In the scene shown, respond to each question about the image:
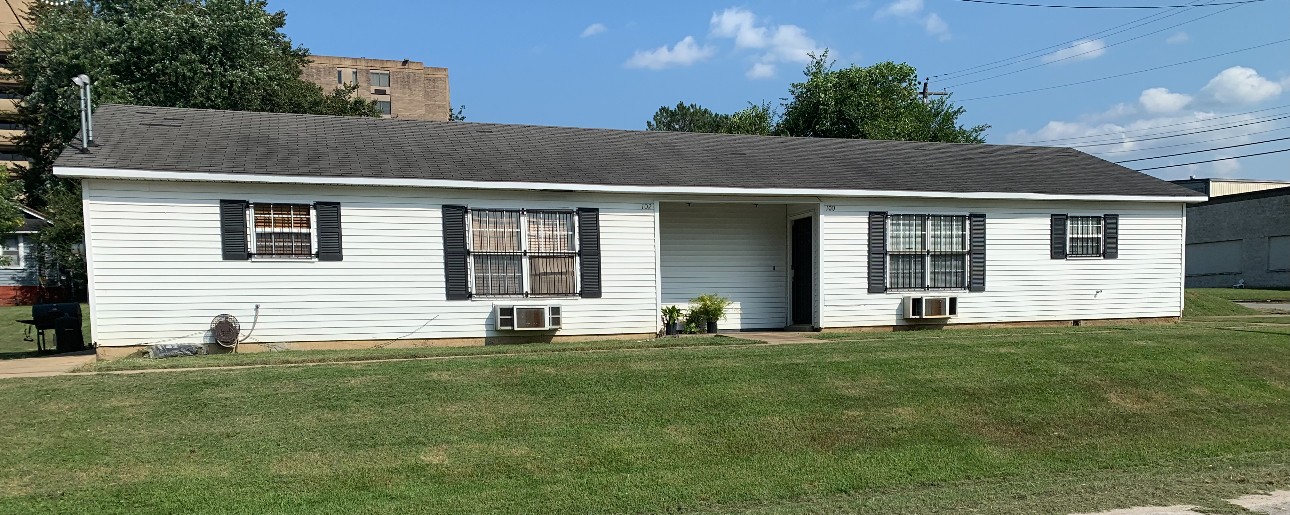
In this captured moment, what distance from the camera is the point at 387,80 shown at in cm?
7569

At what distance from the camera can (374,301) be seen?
11477 millimetres

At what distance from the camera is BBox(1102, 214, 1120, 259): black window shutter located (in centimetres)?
1491

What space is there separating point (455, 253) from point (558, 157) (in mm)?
2818

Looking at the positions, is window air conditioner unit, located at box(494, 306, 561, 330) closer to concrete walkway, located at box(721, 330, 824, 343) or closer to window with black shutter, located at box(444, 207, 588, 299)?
window with black shutter, located at box(444, 207, 588, 299)

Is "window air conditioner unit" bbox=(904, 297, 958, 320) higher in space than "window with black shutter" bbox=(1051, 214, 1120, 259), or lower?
lower

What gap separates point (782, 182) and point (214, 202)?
8.74 meters

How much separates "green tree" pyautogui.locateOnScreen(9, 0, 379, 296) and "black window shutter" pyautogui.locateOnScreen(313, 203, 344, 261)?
699 inches

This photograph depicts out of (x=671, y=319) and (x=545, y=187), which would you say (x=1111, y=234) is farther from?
(x=545, y=187)


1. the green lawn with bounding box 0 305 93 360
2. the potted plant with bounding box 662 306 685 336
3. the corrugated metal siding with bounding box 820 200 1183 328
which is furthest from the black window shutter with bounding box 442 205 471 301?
the corrugated metal siding with bounding box 820 200 1183 328

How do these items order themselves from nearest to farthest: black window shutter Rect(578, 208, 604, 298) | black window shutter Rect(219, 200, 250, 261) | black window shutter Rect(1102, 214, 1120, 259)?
black window shutter Rect(219, 200, 250, 261), black window shutter Rect(578, 208, 604, 298), black window shutter Rect(1102, 214, 1120, 259)

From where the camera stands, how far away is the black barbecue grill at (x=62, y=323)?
1167 centimetres

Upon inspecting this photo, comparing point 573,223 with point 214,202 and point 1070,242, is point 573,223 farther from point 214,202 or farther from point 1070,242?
point 1070,242

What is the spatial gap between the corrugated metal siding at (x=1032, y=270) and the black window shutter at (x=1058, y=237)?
0.11 metres

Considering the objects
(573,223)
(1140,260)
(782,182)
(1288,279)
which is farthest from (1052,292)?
(1288,279)
